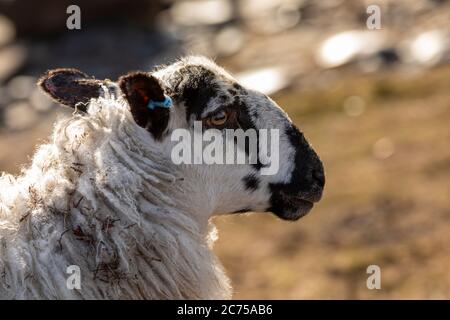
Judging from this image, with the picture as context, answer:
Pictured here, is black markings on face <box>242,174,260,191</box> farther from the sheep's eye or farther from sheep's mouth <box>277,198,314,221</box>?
the sheep's eye

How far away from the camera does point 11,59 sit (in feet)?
103

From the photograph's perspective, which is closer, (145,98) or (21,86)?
(145,98)

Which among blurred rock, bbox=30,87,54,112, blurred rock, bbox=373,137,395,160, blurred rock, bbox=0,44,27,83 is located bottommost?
blurred rock, bbox=373,137,395,160

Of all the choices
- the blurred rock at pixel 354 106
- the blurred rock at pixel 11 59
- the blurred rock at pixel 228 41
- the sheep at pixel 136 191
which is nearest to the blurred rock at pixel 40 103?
the blurred rock at pixel 11 59

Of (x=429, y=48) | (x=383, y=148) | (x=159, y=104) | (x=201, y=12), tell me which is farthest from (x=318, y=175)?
(x=201, y=12)

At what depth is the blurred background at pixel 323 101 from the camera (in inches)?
460

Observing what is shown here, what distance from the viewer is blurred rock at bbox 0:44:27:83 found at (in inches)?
1203

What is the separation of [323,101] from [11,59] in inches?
547

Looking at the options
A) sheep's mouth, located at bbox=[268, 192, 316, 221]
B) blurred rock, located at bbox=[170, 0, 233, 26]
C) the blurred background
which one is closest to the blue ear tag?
sheep's mouth, located at bbox=[268, 192, 316, 221]

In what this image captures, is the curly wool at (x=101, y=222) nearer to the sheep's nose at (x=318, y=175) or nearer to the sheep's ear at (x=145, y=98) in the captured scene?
the sheep's ear at (x=145, y=98)

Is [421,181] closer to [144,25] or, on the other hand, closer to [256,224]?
[256,224]

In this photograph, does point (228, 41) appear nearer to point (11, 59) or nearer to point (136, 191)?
point (11, 59)

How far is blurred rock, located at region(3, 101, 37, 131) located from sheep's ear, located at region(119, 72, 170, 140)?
71.4ft

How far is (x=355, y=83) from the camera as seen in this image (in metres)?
23.8
